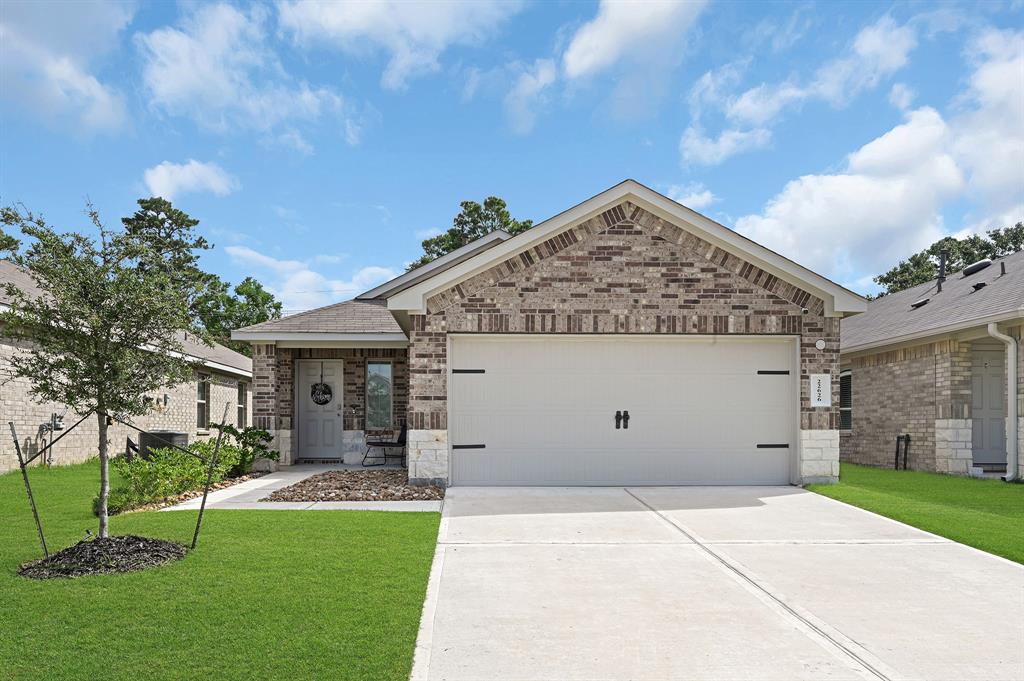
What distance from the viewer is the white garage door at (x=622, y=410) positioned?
11.3 meters

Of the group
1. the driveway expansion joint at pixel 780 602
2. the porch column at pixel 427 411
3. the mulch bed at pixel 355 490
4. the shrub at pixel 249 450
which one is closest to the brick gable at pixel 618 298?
the porch column at pixel 427 411

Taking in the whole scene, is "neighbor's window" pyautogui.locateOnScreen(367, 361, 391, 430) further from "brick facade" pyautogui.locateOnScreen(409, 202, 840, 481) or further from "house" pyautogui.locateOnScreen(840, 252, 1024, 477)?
"house" pyautogui.locateOnScreen(840, 252, 1024, 477)

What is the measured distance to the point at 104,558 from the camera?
6.16 metres

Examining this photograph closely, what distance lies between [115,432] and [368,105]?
1020cm

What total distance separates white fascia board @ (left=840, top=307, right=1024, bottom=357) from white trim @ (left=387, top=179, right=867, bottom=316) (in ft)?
11.6

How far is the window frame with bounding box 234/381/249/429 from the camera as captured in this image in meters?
24.8

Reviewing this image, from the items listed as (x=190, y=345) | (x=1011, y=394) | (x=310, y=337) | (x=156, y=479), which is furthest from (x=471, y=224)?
(x=156, y=479)

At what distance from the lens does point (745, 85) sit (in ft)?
43.0

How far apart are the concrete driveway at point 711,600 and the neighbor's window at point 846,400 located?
992 cm

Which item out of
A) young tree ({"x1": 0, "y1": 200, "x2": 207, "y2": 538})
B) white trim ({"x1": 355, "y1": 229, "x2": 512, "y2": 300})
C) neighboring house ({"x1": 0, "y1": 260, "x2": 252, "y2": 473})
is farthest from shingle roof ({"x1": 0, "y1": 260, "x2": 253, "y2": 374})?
young tree ({"x1": 0, "y1": 200, "x2": 207, "y2": 538})

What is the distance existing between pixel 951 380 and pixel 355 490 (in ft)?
37.5

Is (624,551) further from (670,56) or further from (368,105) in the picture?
(368,105)

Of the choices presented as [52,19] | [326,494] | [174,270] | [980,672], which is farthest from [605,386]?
[52,19]

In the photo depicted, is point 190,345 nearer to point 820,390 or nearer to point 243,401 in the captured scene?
point 243,401
